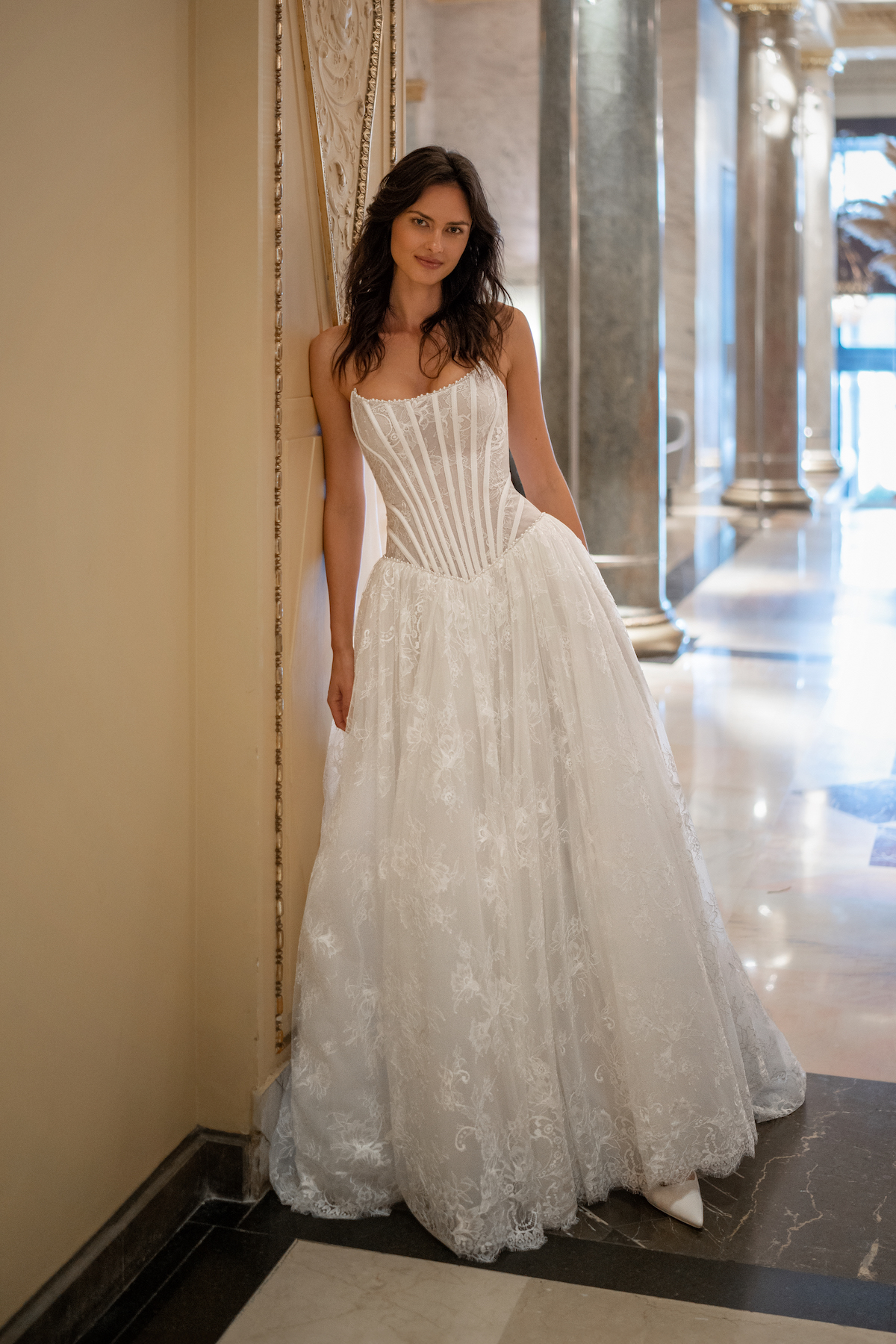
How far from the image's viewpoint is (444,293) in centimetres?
254

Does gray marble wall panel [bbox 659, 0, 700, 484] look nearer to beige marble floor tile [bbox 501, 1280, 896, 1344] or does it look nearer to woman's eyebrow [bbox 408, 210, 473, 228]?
woman's eyebrow [bbox 408, 210, 473, 228]

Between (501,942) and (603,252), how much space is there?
5401 millimetres

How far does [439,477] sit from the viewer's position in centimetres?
251

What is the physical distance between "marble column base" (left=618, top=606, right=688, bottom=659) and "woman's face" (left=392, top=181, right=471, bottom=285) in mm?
5088

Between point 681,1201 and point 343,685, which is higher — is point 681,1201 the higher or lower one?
the lower one

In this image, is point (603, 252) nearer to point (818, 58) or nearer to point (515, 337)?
point (515, 337)

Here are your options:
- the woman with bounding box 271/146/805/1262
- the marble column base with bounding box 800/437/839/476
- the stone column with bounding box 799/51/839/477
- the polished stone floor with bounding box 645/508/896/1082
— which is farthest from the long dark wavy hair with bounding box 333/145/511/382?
the marble column base with bounding box 800/437/839/476

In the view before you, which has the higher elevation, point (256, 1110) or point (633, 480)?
point (633, 480)

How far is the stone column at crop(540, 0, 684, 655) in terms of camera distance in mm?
6895

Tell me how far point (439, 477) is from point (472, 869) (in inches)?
28.7

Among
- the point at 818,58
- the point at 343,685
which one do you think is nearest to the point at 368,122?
the point at 343,685

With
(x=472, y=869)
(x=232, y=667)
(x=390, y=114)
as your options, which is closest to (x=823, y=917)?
(x=472, y=869)

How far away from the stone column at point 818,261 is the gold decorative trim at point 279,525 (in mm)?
15720

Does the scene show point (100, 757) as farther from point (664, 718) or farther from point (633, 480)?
point (633, 480)
